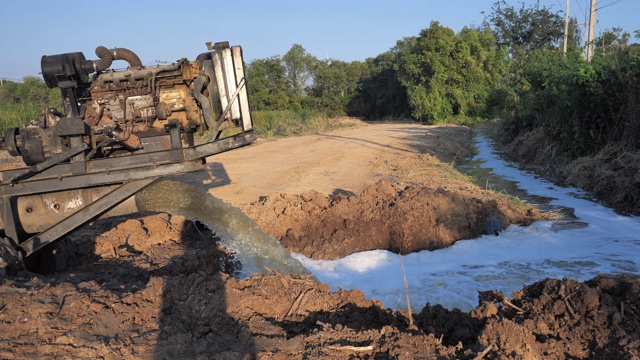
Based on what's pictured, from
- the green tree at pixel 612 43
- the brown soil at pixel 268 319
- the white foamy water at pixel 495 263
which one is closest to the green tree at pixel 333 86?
the green tree at pixel 612 43

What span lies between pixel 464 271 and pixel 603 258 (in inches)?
84.4

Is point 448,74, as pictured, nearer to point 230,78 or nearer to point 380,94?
point 380,94

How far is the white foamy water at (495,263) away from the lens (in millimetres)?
7348

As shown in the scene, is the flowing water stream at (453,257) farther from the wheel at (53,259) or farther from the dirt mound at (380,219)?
the wheel at (53,259)

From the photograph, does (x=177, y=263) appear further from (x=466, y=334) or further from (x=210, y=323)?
(x=466, y=334)

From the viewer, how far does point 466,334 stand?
4.54 metres

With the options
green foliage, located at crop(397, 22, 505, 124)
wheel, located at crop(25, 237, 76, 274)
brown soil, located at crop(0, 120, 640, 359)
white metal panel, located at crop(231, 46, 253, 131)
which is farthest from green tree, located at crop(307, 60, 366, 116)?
brown soil, located at crop(0, 120, 640, 359)

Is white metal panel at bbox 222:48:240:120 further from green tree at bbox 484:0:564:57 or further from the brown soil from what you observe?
green tree at bbox 484:0:564:57

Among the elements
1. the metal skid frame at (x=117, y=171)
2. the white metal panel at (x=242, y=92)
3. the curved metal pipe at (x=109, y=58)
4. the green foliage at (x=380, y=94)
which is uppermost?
the curved metal pipe at (x=109, y=58)

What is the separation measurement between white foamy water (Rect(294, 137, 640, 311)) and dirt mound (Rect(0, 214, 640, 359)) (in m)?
1.93

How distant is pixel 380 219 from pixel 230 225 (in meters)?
2.94

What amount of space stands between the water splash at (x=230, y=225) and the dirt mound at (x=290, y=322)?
1593 millimetres

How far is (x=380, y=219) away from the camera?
9.34 metres

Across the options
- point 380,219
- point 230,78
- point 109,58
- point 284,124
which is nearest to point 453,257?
point 380,219
